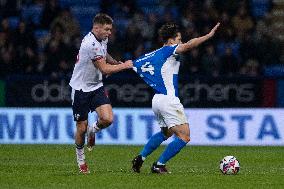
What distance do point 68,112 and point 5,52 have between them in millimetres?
2902

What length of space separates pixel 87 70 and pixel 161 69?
0.96 meters

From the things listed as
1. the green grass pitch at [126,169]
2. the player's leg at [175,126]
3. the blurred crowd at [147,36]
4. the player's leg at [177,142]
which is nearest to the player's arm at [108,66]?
the player's leg at [175,126]

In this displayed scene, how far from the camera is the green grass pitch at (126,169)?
10469 mm

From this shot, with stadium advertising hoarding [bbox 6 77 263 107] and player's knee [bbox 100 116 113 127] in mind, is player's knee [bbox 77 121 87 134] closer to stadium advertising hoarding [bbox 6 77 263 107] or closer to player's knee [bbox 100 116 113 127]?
player's knee [bbox 100 116 113 127]

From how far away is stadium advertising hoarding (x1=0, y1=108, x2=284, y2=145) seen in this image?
1747 centimetres

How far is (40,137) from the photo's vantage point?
58.5 feet

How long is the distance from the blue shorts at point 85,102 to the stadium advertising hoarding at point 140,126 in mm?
5684

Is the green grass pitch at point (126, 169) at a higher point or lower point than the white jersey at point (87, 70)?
lower

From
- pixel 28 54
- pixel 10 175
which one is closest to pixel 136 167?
pixel 10 175

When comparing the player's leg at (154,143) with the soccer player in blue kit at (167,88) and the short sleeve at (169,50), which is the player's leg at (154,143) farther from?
the short sleeve at (169,50)

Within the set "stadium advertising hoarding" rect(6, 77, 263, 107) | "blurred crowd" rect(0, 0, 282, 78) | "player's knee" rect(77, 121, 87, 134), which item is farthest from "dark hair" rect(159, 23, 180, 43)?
"blurred crowd" rect(0, 0, 282, 78)

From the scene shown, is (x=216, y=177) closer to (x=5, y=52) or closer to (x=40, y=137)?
(x=40, y=137)

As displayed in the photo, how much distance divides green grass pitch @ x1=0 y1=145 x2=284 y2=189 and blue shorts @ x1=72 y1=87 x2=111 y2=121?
0.72 metres

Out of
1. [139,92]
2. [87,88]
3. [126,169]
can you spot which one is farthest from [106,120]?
[139,92]
